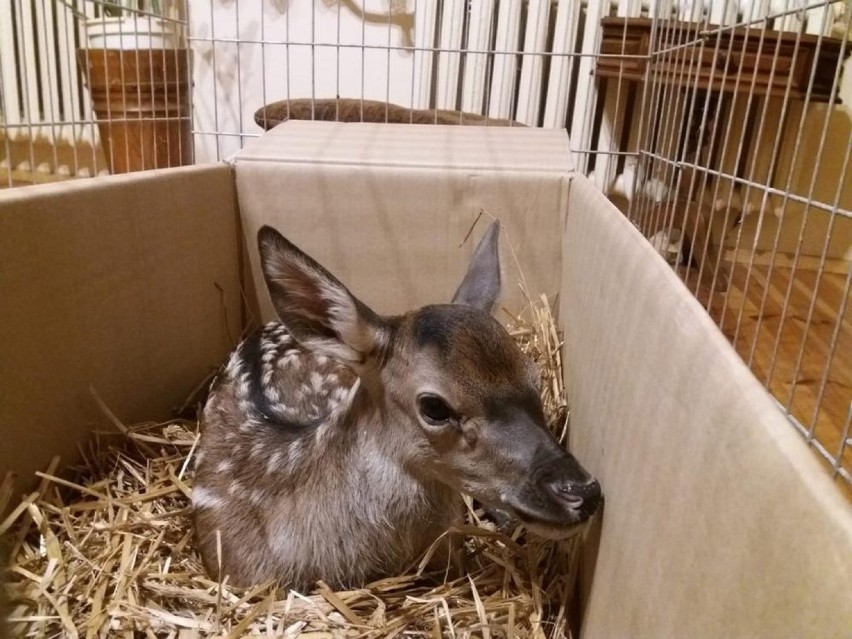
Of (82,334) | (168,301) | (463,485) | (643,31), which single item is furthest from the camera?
(643,31)

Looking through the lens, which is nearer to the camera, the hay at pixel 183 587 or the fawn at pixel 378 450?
the fawn at pixel 378 450

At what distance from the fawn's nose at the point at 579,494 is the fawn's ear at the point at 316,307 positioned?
50 centimetres

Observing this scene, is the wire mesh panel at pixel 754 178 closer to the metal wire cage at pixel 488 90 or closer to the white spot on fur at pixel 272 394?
the metal wire cage at pixel 488 90

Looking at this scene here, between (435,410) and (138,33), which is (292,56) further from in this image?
(435,410)

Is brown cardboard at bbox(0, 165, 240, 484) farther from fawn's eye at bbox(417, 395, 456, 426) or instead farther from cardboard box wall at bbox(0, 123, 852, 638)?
Answer: fawn's eye at bbox(417, 395, 456, 426)

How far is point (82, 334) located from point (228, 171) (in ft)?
2.74

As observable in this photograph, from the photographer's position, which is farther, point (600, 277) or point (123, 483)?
point (123, 483)

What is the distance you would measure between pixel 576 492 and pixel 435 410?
1.08 feet

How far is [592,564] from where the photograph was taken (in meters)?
1.44

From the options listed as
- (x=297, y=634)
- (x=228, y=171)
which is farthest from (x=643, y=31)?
(x=297, y=634)

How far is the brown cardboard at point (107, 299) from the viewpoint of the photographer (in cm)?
170

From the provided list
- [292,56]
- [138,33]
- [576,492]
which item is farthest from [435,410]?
[292,56]

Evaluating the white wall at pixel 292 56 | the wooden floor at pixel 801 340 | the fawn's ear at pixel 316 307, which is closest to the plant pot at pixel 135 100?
the white wall at pixel 292 56

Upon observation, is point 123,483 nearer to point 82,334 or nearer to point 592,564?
point 82,334
